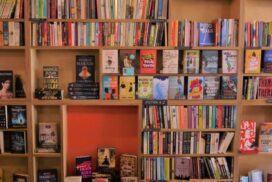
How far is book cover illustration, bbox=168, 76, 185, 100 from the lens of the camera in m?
2.74

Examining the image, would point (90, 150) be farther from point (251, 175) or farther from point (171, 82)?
point (251, 175)

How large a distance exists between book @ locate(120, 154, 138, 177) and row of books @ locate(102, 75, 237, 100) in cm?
56

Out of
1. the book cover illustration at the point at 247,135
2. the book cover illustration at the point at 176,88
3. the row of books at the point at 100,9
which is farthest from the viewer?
the book cover illustration at the point at 247,135

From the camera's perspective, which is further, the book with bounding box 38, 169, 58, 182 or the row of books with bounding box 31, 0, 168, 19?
the book with bounding box 38, 169, 58, 182

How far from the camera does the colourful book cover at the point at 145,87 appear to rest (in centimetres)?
272

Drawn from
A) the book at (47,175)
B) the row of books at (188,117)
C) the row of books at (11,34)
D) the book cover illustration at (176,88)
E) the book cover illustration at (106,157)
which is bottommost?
the book at (47,175)

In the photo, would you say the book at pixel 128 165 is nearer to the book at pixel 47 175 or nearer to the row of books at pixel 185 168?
the row of books at pixel 185 168

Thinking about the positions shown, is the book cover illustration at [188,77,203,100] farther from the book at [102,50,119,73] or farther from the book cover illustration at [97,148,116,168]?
the book cover illustration at [97,148,116,168]

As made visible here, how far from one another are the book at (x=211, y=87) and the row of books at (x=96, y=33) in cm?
52

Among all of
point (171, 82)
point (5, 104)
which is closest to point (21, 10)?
point (5, 104)

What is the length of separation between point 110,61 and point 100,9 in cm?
45

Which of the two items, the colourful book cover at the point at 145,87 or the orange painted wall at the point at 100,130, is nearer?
the colourful book cover at the point at 145,87

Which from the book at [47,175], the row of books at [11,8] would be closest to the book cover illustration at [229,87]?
the book at [47,175]

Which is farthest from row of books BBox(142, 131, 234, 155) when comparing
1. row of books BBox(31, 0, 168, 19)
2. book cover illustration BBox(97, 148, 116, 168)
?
row of books BBox(31, 0, 168, 19)
